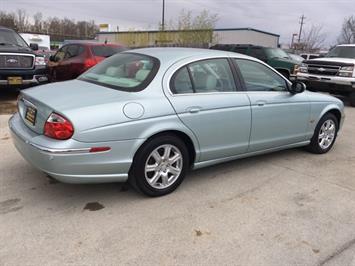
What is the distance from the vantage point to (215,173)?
15.5 ft

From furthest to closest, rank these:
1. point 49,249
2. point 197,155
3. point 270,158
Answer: point 270,158
point 197,155
point 49,249

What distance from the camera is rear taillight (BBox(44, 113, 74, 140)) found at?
Result: 3.26m

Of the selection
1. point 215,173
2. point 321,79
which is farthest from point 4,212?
point 321,79

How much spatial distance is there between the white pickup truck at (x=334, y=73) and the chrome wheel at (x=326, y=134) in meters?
5.45

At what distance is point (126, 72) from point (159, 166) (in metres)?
1.14

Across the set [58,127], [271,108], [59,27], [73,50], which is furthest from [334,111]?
[59,27]

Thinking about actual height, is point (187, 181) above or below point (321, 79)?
below

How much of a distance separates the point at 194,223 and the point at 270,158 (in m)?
2.39

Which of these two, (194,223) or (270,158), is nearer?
(194,223)

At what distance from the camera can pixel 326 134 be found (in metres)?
5.75

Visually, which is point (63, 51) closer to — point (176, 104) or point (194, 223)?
point (176, 104)

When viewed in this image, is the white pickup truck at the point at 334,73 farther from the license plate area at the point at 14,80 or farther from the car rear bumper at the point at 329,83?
the license plate area at the point at 14,80

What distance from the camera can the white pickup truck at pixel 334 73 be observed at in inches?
418

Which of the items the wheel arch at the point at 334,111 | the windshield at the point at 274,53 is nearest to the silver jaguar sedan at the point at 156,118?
the wheel arch at the point at 334,111
